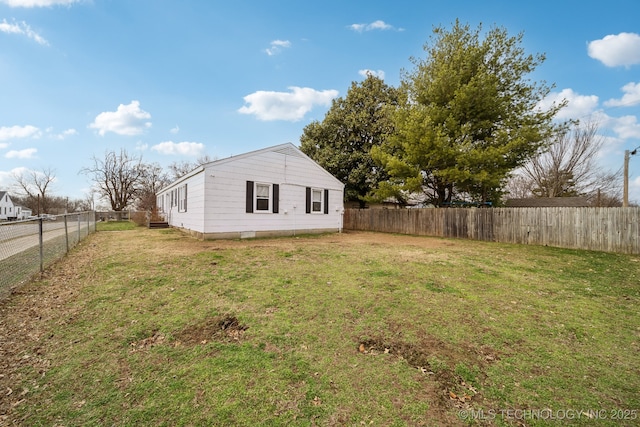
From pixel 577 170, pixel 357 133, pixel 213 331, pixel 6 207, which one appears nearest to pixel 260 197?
pixel 213 331

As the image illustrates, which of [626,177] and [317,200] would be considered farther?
[317,200]

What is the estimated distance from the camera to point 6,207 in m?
52.2

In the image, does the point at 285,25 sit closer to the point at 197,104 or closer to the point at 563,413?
the point at 197,104

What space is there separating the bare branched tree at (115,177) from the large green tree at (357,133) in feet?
86.1

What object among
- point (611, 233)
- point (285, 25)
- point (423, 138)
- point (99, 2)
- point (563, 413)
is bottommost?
point (563, 413)

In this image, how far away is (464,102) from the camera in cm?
1369

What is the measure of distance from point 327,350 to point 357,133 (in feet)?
61.2

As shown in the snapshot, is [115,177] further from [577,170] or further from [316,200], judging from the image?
[577,170]

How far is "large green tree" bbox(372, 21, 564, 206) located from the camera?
13320 millimetres

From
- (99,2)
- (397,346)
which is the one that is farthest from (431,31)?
(397,346)

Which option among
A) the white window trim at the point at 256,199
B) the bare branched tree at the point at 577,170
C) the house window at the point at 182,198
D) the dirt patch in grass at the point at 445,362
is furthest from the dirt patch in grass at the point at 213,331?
the bare branched tree at the point at 577,170

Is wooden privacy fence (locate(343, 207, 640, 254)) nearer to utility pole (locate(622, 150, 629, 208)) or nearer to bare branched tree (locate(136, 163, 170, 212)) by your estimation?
utility pole (locate(622, 150, 629, 208))

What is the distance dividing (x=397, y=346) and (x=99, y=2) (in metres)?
13.1

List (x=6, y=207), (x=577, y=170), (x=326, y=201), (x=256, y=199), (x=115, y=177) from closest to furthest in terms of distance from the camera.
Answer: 1. (x=256, y=199)
2. (x=326, y=201)
3. (x=577, y=170)
4. (x=115, y=177)
5. (x=6, y=207)
